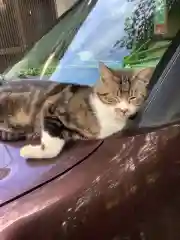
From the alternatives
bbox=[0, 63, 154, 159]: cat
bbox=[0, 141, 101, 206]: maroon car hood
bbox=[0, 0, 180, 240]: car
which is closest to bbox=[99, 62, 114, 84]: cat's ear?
bbox=[0, 63, 154, 159]: cat

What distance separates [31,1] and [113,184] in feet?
9.36

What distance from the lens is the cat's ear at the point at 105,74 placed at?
1.17 m

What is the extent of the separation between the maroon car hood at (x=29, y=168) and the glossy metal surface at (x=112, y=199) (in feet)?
0.05

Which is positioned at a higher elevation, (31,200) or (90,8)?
(90,8)

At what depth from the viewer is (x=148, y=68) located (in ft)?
3.66

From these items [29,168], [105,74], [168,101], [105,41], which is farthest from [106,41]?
[29,168]

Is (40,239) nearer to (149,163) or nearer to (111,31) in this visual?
(149,163)

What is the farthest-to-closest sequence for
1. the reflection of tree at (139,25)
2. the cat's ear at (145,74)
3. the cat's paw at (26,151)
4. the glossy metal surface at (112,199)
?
1. the reflection of tree at (139,25)
2. the cat's ear at (145,74)
3. the cat's paw at (26,151)
4. the glossy metal surface at (112,199)

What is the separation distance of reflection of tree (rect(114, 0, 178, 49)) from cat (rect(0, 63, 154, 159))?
7 cm

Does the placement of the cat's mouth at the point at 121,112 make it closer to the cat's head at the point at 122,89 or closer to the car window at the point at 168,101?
the cat's head at the point at 122,89

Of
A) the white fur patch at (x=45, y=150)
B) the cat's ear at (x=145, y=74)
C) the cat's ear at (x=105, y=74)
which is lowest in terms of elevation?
the white fur patch at (x=45, y=150)

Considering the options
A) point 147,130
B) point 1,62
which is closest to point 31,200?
point 147,130

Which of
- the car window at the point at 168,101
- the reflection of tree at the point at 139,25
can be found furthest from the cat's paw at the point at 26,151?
the reflection of tree at the point at 139,25

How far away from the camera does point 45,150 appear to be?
102cm
